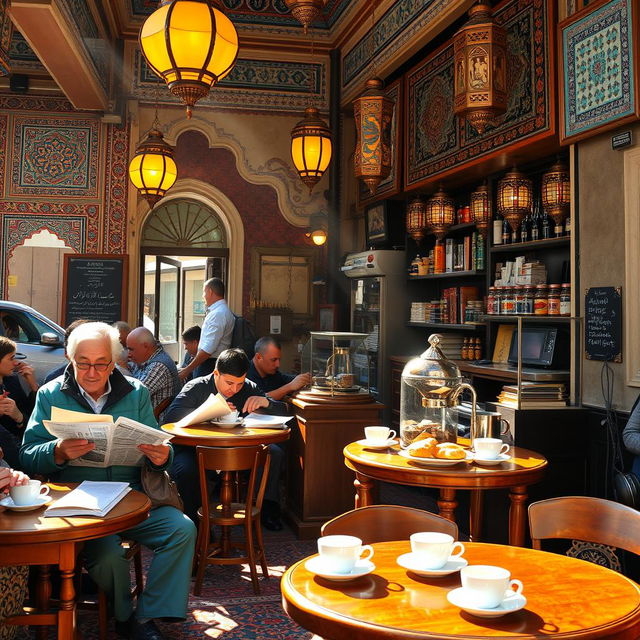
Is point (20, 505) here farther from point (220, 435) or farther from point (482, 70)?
point (482, 70)

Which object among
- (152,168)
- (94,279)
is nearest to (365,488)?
(152,168)

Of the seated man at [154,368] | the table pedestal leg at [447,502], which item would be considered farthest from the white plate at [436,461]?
the seated man at [154,368]

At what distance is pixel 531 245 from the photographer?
625cm

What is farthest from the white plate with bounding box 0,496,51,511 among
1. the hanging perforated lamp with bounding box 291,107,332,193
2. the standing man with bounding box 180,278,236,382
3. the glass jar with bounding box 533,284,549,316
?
the standing man with bounding box 180,278,236,382

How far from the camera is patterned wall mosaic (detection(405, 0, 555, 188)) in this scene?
561 cm

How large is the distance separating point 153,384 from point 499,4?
4.32 m

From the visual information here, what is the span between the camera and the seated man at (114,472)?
3.25 meters

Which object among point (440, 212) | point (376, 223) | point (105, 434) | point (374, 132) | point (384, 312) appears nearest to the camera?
point (105, 434)

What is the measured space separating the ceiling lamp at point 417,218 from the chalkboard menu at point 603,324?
128 inches

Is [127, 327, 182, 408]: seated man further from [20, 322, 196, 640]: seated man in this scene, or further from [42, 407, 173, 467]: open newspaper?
[42, 407, 173, 467]: open newspaper

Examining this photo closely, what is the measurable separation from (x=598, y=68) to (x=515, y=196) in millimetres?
1481

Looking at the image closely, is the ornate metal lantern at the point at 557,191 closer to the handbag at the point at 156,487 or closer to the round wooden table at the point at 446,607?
the handbag at the point at 156,487

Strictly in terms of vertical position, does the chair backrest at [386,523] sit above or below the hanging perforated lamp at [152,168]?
below

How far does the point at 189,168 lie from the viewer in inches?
397
